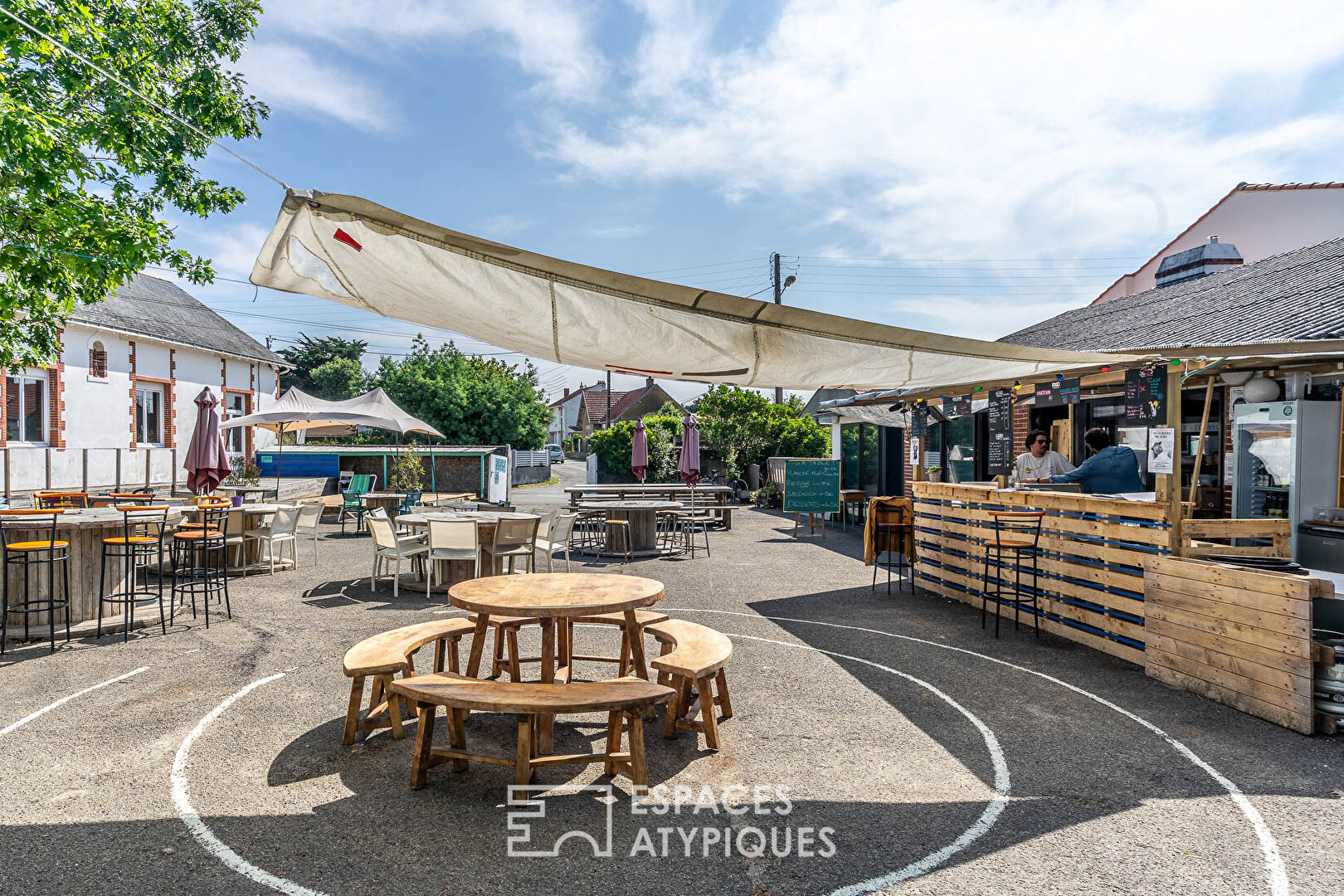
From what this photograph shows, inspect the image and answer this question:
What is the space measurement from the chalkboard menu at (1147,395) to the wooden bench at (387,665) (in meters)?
5.42

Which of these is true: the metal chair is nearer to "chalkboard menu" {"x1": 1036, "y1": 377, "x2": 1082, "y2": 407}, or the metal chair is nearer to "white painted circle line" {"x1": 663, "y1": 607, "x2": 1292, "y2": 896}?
"white painted circle line" {"x1": 663, "y1": 607, "x2": 1292, "y2": 896}

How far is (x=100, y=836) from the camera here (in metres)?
3.02

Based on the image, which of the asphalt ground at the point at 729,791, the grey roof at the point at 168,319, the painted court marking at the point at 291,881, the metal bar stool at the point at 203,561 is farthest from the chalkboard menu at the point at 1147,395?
the grey roof at the point at 168,319

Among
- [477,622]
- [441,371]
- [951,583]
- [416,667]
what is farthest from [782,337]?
[441,371]

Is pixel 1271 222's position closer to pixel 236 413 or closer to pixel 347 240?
pixel 347 240

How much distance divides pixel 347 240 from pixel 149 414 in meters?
20.1

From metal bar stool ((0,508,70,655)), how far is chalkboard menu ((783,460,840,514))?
1096cm

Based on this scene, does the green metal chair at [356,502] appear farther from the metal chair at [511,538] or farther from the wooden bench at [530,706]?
the wooden bench at [530,706]

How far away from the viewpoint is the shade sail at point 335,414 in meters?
13.8

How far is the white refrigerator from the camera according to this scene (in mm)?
7129

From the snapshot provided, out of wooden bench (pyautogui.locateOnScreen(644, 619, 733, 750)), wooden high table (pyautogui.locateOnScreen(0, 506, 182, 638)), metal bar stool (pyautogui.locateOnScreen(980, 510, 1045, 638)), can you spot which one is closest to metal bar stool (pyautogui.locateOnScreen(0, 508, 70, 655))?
wooden high table (pyautogui.locateOnScreen(0, 506, 182, 638))

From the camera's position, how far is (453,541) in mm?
7957

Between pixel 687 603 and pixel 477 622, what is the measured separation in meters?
3.83

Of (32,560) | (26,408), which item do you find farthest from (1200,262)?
(26,408)
